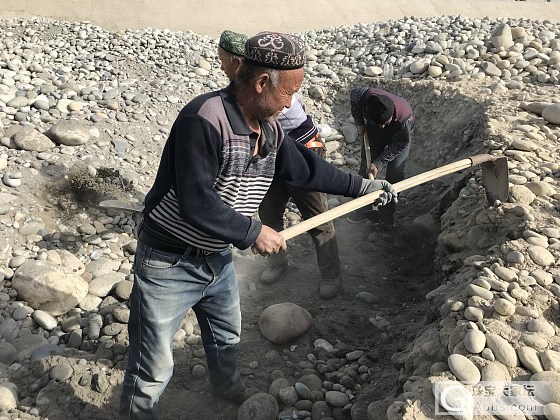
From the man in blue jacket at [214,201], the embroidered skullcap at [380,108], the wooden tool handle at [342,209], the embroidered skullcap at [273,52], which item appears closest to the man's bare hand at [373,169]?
the embroidered skullcap at [380,108]

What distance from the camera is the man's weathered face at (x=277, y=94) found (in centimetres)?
212

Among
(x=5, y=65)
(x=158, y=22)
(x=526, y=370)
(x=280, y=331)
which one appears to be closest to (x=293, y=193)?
(x=280, y=331)

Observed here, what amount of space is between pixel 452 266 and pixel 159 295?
1.99 metres

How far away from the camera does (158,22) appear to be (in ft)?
31.0

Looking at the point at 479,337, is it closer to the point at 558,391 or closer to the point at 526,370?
the point at 526,370

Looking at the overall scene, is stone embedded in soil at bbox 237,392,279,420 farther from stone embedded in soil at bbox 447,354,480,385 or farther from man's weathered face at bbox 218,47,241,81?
man's weathered face at bbox 218,47,241,81

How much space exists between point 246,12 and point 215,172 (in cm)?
894

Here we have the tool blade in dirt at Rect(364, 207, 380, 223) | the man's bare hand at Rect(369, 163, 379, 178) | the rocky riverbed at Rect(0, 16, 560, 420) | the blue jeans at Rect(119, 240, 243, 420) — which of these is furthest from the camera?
the tool blade in dirt at Rect(364, 207, 380, 223)

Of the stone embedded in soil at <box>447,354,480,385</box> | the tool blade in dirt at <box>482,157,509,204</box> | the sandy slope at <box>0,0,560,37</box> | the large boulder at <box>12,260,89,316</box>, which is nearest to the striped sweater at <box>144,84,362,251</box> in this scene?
the stone embedded in soil at <box>447,354,480,385</box>

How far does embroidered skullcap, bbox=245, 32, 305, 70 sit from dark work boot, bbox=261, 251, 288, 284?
2.45m

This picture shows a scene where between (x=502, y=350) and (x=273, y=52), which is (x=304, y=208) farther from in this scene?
(x=273, y=52)

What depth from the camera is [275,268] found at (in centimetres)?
442

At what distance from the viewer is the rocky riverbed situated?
2789 mm

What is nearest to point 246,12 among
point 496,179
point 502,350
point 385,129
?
point 385,129
